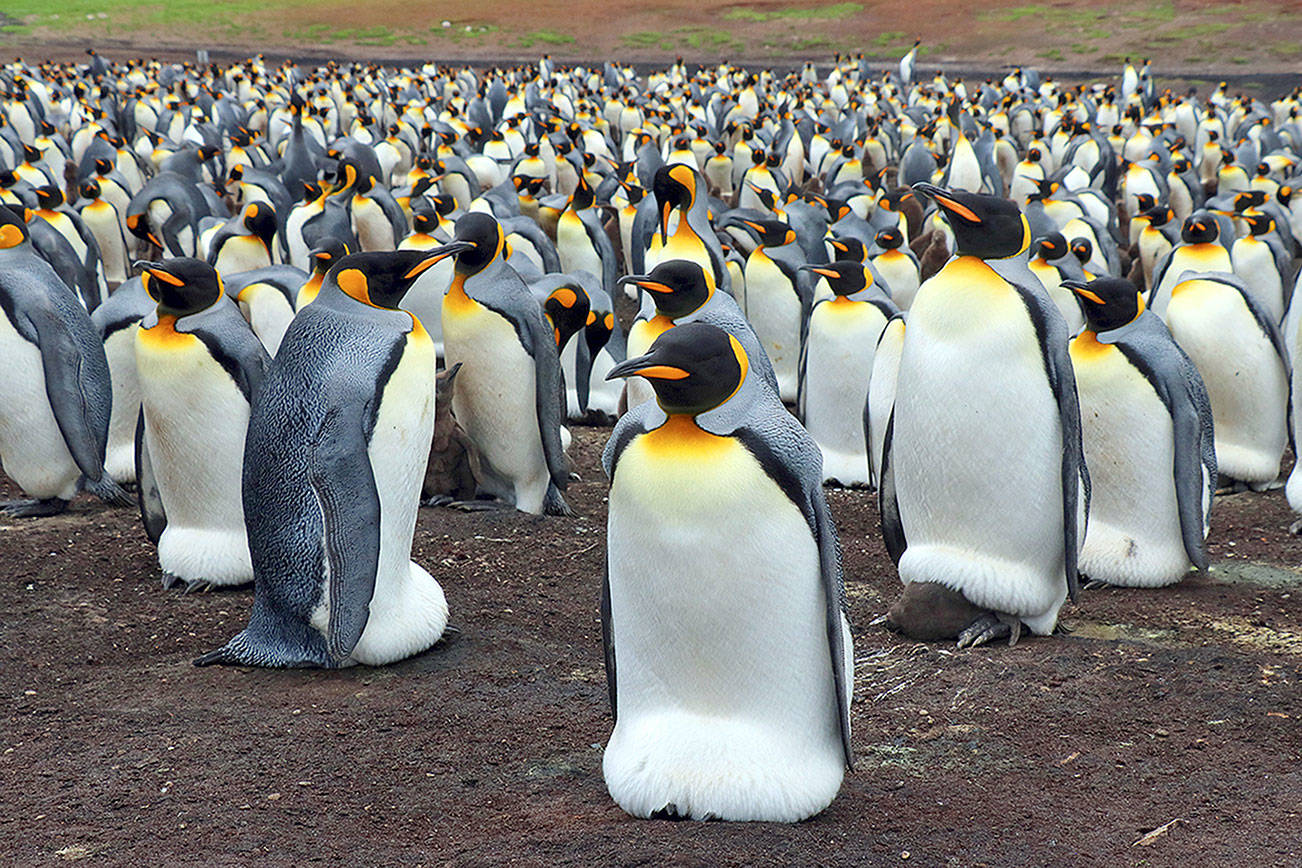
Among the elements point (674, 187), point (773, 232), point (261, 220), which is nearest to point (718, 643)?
point (674, 187)

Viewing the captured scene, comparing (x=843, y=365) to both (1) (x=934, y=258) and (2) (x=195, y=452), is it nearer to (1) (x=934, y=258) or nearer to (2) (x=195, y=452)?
(2) (x=195, y=452)

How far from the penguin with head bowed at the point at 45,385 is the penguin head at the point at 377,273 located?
2253mm

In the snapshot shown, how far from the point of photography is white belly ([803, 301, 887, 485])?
6.79 m

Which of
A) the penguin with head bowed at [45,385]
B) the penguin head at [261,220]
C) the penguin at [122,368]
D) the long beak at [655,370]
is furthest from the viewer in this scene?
the penguin head at [261,220]

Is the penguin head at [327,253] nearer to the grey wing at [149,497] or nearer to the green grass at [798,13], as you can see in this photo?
the grey wing at [149,497]

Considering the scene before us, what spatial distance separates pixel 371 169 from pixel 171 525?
34.4 ft

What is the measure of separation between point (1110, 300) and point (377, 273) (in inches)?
99.7

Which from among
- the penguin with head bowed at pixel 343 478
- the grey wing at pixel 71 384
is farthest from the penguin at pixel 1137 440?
the grey wing at pixel 71 384

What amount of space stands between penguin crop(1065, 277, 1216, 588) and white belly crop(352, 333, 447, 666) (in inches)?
90.1

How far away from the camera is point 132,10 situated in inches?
1783

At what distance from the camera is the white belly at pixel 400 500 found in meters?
3.93

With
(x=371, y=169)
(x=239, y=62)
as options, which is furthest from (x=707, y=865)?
(x=239, y=62)

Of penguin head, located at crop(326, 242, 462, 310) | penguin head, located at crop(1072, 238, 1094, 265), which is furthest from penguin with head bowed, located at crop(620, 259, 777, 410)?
penguin head, located at crop(1072, 238, 1094, 265)

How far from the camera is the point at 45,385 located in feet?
18.7
